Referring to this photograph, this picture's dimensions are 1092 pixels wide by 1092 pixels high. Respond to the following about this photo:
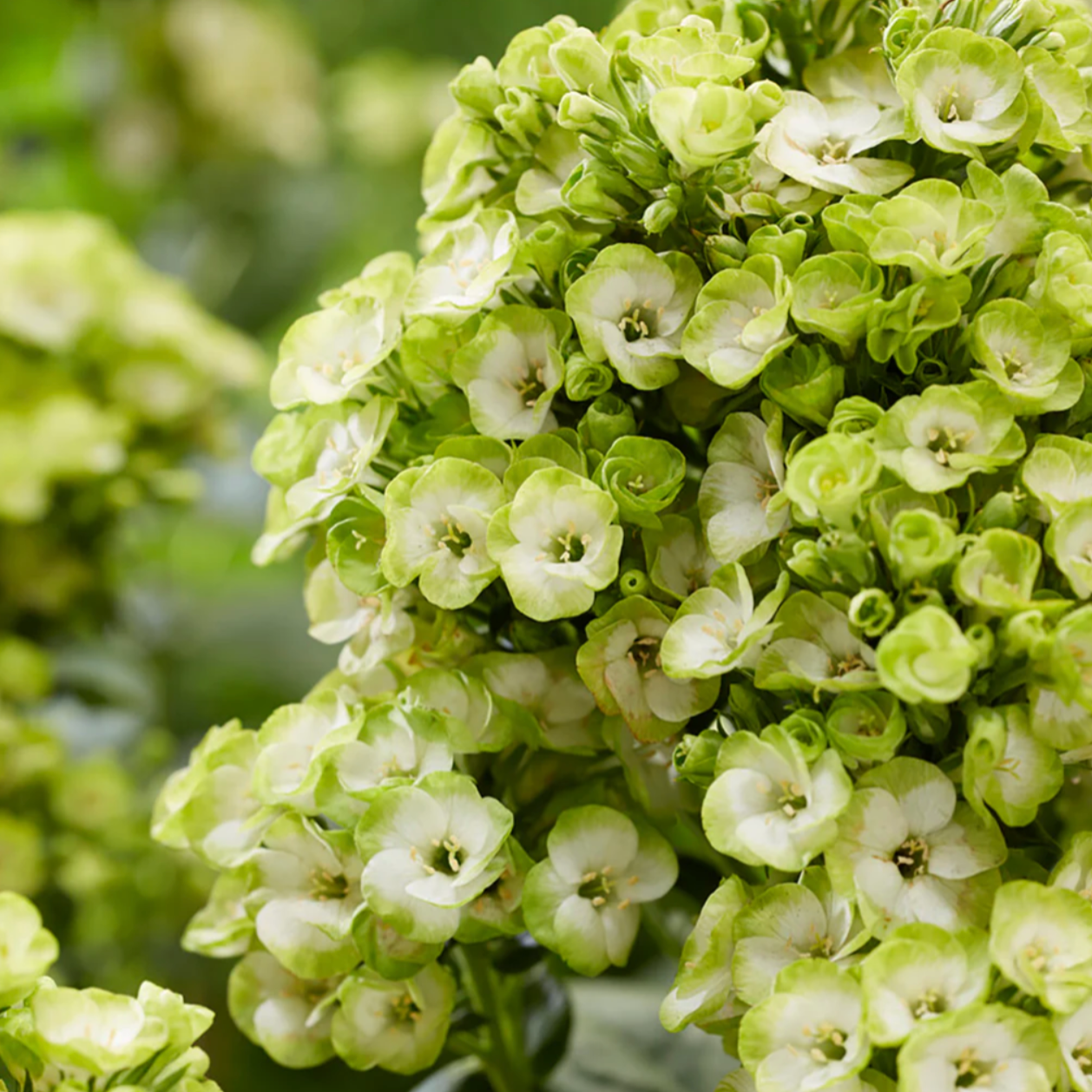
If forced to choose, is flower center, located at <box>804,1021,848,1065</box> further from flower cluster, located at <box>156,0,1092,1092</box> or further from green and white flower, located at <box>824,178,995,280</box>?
green and white flower, located at <box>824,178,995,280</box>

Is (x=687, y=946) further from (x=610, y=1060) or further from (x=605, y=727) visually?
(x=610, y=1060)

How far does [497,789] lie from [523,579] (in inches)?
3.7

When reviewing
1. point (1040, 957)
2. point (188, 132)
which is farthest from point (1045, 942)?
point (188, 132)

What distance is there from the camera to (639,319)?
0.40m

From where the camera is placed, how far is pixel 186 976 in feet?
2.52

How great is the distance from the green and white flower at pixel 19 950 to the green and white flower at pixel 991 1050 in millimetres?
235

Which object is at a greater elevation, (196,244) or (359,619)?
(359,619)

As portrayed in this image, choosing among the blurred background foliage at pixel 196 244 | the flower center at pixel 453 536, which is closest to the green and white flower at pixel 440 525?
the flower center at pixel 453 536

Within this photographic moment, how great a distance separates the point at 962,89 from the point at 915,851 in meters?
0.22

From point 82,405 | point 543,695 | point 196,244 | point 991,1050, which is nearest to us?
point 991,1050

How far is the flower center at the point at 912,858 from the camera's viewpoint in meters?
0.34

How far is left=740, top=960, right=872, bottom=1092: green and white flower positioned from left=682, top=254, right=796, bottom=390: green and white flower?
16cm

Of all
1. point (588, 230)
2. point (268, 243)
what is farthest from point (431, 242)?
point (268, 243)

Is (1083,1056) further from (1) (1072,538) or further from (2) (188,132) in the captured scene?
(2) (188,132)
